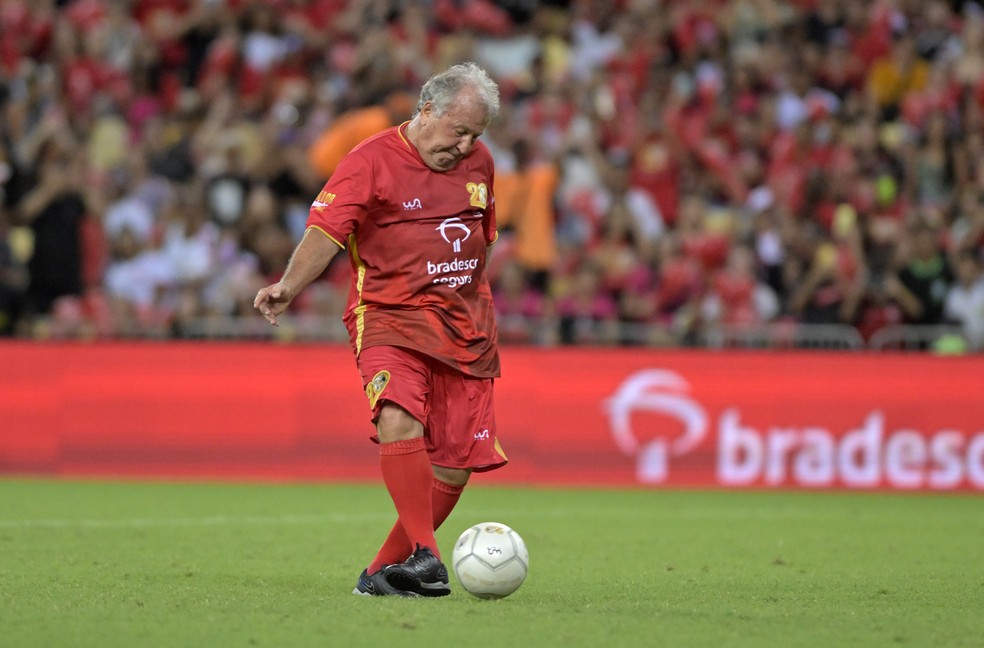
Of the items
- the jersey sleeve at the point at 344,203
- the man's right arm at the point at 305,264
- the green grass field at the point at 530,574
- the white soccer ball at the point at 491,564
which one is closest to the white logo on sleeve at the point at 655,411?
the green grass field at the point at 530,574

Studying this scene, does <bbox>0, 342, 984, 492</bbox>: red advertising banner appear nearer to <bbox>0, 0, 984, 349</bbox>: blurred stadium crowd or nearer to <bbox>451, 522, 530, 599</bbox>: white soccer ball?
<bbox>0, 0, 984, 349</bbox>: blurred stadium crowd

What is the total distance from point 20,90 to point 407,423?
13.4 metres

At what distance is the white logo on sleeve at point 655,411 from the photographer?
1488 centimetres

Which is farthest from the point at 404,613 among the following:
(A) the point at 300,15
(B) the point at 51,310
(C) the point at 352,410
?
(A) the point at 300,15

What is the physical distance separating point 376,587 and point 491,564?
58cm

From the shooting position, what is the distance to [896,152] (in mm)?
18625

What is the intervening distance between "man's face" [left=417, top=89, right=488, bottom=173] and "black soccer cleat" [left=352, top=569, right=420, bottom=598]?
1.93m

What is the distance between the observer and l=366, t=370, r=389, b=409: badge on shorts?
7.07m

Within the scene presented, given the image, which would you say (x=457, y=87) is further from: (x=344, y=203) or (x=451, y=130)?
(x=344, y=203)

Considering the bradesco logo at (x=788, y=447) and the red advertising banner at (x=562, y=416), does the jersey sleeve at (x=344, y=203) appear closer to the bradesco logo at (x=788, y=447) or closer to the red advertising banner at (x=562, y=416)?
the red advertising banner at (x=562, y=416)

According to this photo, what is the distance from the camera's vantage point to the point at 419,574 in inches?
276

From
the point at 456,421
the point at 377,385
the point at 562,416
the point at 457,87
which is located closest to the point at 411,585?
the point at 456,421

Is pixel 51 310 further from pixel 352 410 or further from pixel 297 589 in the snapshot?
pixel 297 589

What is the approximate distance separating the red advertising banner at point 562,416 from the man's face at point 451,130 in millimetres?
7668
